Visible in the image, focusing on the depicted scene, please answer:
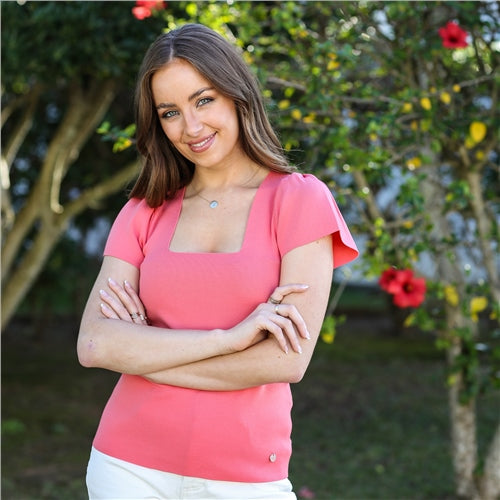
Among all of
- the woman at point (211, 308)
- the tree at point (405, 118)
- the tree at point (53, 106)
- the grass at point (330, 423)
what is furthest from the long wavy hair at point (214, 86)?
the grass at point (330, 423)

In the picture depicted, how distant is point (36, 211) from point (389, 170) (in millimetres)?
2984

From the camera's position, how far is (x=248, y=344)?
1.96 metres

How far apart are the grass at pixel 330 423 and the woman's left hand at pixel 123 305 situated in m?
2.93

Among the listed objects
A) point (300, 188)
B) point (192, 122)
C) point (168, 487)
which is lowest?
point (168, 487)

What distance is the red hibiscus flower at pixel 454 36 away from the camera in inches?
137

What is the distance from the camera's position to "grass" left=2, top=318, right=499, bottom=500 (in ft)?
16.4

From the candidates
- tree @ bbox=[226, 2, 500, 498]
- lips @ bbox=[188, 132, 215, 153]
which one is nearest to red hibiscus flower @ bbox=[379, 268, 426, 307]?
tree @ bbox=[226, 2, 500, 498]

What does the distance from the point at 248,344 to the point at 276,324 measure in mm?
81

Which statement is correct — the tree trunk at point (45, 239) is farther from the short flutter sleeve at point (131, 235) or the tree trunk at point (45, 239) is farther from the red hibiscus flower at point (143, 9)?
the short flutter sleeve at point (131, 235)

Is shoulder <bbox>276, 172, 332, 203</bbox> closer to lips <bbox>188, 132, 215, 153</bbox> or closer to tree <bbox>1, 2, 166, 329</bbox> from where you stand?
lips <bbox>188, 132, 215, 153</bbox>

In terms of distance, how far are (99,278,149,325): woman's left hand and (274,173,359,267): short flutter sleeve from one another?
390 millimetres

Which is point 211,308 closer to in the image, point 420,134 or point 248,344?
point 248,344

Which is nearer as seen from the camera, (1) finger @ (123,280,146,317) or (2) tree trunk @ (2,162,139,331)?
(1) finger @ (123,280,146,317)

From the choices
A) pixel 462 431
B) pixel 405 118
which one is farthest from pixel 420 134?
pixel 462 431
